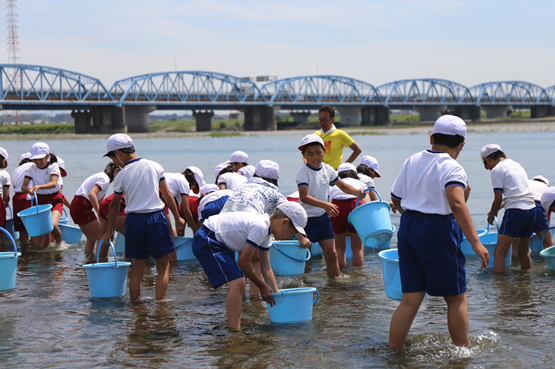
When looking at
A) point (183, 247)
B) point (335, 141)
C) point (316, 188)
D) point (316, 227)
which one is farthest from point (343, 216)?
point (183, 247)

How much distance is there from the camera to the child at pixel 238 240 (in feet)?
16.5

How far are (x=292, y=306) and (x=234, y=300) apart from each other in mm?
603

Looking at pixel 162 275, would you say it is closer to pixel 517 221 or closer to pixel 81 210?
pixel 81 210

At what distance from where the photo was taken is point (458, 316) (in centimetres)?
452

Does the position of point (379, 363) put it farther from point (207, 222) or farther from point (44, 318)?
point (44, 318)

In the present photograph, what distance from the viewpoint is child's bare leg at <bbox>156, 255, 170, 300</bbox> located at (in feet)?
21.2

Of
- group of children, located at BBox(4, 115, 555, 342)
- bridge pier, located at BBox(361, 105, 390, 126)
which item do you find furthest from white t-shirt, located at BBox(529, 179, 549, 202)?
bridge pier, located at BBox(361, 105, 390, 126)

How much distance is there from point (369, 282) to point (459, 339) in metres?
2.97

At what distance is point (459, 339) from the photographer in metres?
4.68

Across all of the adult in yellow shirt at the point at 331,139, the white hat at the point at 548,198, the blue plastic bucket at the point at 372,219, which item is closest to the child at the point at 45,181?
the adult in yellow shirt at the point at 331,139

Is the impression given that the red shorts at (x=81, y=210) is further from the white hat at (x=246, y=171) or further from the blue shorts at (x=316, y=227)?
the blue shorts at (x=316, y=227)

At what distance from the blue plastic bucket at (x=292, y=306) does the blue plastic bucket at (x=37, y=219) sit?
5.08m

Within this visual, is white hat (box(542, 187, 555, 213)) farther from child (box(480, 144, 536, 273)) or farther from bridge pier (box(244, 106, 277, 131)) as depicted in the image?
bridge pier (box(244, 106, 277, 131))

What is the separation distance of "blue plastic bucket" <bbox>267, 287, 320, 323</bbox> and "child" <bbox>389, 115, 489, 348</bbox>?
3.83 ft
